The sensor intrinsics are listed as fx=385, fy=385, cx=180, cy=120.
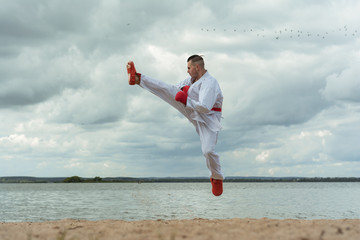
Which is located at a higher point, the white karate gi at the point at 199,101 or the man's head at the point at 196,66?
the man's head at the point at 196,66

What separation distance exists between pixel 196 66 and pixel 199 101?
0.96 metres

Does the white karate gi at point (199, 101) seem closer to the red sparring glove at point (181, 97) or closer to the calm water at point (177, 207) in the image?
the red sparring glove at point (181, 97)

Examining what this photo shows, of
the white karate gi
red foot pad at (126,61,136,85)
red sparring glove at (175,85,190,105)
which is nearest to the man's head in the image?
the white karate gi

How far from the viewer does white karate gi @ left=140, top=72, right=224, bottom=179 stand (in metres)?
8.62

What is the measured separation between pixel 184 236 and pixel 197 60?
4.28 meters

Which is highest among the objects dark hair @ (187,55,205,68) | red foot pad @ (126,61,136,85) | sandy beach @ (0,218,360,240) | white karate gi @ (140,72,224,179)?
dark hair @ (187,55,205,68)

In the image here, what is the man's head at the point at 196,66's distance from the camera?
9000mm

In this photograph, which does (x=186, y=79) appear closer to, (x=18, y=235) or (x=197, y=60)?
(x=197, y=60)

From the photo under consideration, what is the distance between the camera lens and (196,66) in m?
8.99

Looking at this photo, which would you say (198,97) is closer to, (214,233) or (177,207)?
(214,233)

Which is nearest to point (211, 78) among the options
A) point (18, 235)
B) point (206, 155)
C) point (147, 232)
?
point (206, 155)

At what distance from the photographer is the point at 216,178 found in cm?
927

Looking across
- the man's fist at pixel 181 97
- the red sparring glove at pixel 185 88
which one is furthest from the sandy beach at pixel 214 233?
the red sparring glove at pixel 185 88

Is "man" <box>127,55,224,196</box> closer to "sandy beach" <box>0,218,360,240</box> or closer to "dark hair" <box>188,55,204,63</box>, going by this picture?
"dark hair" <box>188,55,204,63</box>
